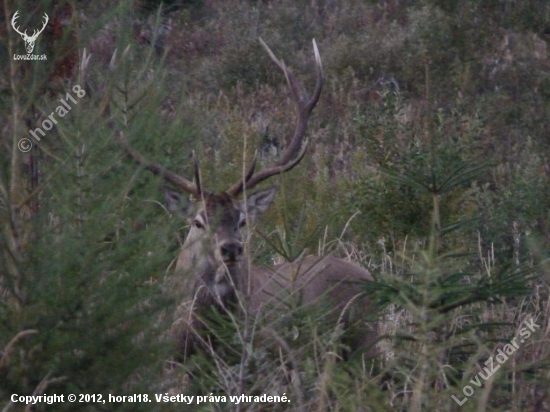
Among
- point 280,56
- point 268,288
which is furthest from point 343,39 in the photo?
point 268,288

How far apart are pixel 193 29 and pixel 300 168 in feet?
34.6

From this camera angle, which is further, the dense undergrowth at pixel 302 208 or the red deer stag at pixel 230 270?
the red deer stag at pixel 230 270

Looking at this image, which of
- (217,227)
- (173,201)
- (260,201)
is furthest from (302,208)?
(217,227)

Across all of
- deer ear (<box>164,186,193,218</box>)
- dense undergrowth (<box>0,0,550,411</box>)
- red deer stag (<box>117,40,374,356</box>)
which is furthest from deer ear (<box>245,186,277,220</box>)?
deer ear (<box>164,186,193,218</box>)

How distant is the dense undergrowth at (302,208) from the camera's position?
358 cm

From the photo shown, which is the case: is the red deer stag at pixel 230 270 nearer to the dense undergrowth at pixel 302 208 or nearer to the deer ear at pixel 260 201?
the deer ear at pixel 260 201

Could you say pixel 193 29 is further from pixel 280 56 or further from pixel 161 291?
pixel 161 291

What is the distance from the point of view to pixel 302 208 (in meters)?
8.27

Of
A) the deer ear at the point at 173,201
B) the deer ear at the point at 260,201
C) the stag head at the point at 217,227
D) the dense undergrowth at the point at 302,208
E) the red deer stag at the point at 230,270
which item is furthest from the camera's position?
the deer ear at the point at 260,201

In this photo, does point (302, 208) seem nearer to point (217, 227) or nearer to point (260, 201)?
point (260, 201)

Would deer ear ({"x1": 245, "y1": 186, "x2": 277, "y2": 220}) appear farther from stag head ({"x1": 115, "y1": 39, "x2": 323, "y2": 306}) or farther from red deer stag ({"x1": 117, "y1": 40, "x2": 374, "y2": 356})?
stag head ({"x1": 115, "y1": 39, "x2": 323, "y2": 306})

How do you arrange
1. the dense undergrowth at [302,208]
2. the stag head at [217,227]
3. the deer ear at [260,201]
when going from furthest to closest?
the deer ear at [260,201]
the stag head at [217,227]
the dense undergrowth at [302,208]

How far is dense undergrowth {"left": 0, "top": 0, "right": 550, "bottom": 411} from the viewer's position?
3.58 m

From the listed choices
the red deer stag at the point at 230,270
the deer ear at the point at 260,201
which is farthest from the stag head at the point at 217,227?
the deer ear at the point at 260,201
